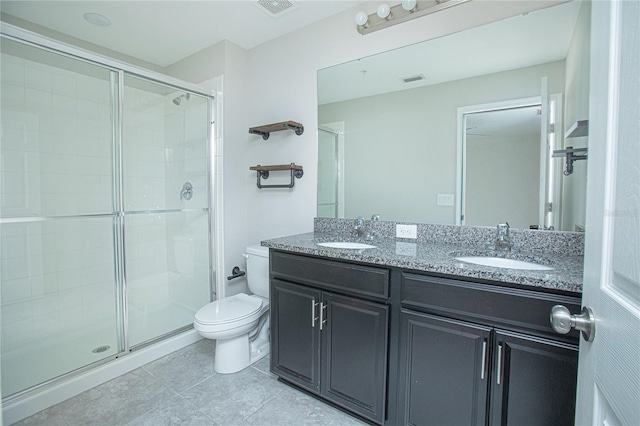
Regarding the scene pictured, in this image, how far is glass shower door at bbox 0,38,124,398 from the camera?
2.10 meters

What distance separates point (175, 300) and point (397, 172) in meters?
2.27

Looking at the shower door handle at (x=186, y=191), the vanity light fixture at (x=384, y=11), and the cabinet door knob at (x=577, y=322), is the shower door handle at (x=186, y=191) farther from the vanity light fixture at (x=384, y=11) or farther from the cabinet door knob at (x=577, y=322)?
the cabinet door knob at (x=577, y=322)

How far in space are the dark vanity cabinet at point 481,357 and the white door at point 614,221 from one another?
0.48m

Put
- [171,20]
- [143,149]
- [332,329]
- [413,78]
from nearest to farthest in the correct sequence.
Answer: [332,329]
[413,78]
[171,20]
[143,149]

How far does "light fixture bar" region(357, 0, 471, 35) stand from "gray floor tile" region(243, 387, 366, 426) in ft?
7.45

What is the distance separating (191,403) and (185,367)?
1.42ft

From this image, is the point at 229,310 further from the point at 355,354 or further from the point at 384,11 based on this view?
the point at 384,11

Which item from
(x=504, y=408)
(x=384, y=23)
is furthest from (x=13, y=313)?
(x=384, y=23)

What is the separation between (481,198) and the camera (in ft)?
5.74

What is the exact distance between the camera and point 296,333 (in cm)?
178

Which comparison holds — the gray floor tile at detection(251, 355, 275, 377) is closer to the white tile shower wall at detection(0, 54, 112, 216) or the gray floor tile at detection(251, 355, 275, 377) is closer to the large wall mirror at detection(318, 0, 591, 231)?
the large wall mirror at detection(318, 0, 591, 231)

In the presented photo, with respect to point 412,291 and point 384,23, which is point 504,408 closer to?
point 412,291

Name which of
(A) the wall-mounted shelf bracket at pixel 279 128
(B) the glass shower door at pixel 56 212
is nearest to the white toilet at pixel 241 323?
(B) the glass shower door at pixel 56 212

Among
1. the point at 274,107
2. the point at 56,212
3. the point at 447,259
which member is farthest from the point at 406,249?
the point at 56,212
